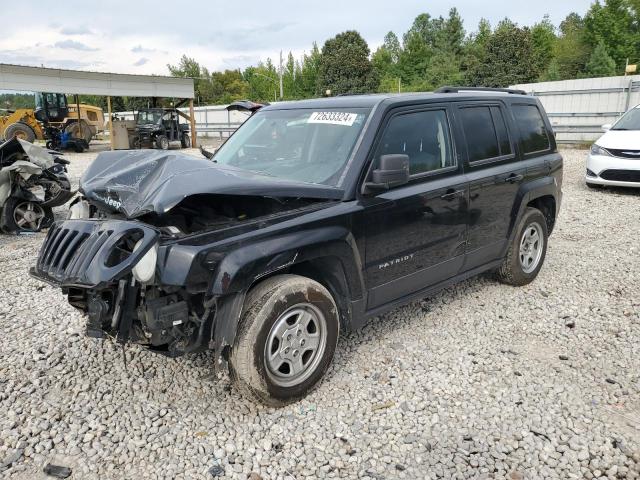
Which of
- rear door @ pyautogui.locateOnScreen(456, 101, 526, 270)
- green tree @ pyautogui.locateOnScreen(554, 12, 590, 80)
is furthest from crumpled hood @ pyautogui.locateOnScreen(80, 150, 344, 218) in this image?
green tree @ pyautogui.locateOnScreen(554, 12, 590, 80)

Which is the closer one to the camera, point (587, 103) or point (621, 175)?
point (621, 175)

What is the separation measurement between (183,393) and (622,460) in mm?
2592

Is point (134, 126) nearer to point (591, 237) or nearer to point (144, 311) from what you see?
point (591, 237)

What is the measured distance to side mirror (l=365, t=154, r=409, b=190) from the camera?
3.28 meters

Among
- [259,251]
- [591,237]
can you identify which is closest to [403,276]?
[259,251]

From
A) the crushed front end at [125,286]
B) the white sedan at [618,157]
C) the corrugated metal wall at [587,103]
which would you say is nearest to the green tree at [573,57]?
the corrugated metal wall at [587,103]

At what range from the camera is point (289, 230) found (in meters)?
2.99

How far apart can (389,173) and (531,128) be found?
2.54 m

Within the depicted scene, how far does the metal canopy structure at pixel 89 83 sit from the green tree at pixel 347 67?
80.6ft

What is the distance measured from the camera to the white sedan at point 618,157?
377 inches

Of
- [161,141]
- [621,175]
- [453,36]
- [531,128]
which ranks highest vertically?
[453,36]

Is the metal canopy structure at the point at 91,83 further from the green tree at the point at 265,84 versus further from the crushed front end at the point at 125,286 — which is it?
→ the green tree at the point at 265,84

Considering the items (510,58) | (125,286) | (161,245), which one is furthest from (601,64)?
(125,286)

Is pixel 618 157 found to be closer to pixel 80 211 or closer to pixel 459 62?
pixel 80 211
